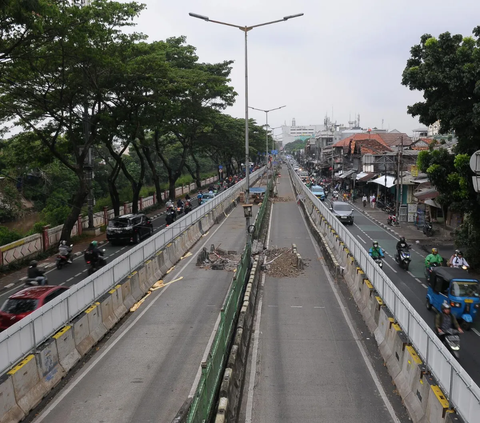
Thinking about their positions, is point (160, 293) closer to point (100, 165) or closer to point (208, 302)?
point (208, 302)

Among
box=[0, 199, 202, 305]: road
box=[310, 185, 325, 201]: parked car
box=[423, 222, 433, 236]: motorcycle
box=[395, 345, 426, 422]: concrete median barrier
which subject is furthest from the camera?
box=[310, 185, 325, 201]: parked car

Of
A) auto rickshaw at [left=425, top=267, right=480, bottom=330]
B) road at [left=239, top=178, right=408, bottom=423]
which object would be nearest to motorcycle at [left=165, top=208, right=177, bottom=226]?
road at [left=239, top=178, right=408, bottom=423]

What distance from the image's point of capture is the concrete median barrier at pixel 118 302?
1465cm

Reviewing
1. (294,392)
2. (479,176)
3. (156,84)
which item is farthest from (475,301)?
(156,84)

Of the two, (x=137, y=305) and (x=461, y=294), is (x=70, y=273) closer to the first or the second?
(x=137, y=305)

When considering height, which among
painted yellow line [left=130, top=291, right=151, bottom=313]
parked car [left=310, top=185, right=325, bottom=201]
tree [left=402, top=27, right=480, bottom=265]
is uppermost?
tree [left=402, top=27, right=480, bottom=265]

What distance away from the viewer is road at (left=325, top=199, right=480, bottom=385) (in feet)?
40.9

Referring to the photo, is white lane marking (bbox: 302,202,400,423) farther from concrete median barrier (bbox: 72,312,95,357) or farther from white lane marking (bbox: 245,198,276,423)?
concrete median barrier (bbox: 72,312,95,357)

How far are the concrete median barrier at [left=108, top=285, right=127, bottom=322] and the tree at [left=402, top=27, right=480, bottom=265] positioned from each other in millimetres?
12679

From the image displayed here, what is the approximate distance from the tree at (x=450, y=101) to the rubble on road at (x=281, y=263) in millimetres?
6849

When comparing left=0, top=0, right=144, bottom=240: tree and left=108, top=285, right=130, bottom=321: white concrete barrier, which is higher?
left=0, top=0, right=144, bottom=240: tree

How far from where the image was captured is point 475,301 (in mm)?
14195

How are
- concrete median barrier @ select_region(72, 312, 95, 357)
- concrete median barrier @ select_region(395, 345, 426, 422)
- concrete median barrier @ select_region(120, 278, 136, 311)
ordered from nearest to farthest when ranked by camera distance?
1. concrete median barrier @ select_region(395, 345, 426, 422)
2. concrete median barrier @ select_region(72, 312, 95, 357)
3. concrete median barrier @ select_region(120, 278, 136, 311)

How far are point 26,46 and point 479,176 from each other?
18.0 m
